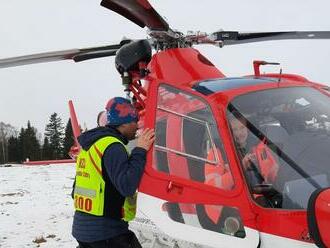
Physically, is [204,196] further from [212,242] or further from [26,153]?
[26,153]

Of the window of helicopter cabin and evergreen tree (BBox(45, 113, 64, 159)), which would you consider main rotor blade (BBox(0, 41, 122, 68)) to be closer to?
the window of helicopter cabin

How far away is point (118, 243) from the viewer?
3.27 meters

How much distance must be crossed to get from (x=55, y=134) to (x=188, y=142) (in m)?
73.6

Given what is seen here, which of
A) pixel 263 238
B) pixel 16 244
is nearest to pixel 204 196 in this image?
pixel 263 238

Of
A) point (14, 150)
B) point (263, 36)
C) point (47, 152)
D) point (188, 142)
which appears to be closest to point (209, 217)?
point (188, 142)

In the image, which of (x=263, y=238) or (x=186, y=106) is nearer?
(x=263, y=238)

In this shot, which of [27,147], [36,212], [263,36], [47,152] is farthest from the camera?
[27,147]

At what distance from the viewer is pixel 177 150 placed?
3.43 meters

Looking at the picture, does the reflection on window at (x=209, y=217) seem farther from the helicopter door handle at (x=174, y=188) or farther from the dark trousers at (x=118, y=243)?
the dark trousers at (x=118, y=243)

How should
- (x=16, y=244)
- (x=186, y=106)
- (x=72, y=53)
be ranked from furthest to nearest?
(x=16, y=244), (x=72, y=53), (x=186, y=106)

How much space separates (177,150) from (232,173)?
52 cm

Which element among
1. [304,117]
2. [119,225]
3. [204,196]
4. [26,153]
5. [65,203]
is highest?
[304,117]

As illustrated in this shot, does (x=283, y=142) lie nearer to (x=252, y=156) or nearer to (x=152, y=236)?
(x=252, y=156)

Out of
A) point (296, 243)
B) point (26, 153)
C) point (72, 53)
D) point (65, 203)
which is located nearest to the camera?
point (296, 243)
